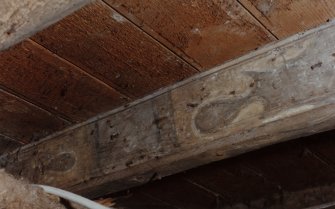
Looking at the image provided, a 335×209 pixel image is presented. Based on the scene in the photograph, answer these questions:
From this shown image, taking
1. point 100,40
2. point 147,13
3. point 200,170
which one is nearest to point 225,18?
point 147,13

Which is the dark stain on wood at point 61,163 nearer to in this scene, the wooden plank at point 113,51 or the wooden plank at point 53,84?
the wooden plank at point 53,84

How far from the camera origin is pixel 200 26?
3.97ft

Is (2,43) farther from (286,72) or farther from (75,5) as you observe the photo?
(286,72)

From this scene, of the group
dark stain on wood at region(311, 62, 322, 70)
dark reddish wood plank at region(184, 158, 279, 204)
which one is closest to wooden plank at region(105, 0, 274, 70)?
dark stain on wood at region(311, 62, 322, 70)

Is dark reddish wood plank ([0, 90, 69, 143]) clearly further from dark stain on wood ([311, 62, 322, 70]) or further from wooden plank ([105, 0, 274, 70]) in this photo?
dark stain on wood ([311, 62, 322, 70])

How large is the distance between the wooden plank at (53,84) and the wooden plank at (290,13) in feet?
1.69

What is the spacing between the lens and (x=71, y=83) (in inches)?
56.4

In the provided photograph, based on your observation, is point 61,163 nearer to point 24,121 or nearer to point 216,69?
point 24,121

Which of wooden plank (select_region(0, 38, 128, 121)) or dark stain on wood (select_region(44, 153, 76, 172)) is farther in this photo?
dark stain on wood (select_region(44, 153, 76, 172))

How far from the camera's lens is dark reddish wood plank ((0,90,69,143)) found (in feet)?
4.99

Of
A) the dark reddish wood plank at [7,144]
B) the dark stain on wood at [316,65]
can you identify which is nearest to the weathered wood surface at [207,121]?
the dark stain on wood at [316,65]

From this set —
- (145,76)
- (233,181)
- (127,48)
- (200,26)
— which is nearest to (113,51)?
(127,48)

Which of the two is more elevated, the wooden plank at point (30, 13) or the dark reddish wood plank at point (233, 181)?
the dark reddish wood plank at point (233, 181)

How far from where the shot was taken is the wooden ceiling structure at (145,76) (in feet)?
3.84
